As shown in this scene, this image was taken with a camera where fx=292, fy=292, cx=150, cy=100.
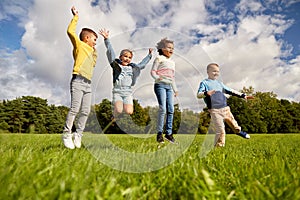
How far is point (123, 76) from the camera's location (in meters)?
4.20

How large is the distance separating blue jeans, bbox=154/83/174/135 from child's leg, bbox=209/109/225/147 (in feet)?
5.40

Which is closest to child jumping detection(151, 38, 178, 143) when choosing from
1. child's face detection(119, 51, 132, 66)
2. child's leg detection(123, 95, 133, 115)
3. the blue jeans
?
the blue jeans

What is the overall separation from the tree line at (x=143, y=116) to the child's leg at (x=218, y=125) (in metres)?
0.17

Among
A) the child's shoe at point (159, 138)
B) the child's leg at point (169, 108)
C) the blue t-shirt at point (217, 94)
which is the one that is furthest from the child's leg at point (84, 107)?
the blue t-shirt at point (217, 94)

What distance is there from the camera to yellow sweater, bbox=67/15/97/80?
199 inches

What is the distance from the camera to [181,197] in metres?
1.73

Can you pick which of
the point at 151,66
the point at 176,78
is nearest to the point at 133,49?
the point at 151,66

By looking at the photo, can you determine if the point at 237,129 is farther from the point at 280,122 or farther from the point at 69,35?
the point at 280,122

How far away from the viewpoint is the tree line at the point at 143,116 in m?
4.12

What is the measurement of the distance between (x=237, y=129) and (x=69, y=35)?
187 inches

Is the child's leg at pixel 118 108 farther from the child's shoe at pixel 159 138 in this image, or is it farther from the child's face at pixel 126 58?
the child's shoe at pixel 159 138

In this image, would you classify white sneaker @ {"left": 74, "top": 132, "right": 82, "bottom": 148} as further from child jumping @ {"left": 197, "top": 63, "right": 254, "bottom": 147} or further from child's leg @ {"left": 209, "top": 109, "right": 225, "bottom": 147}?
child's leg @ {"left": 209, "top": 109, "right": 225, "bottom": 147}

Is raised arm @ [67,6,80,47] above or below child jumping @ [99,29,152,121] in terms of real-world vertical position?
above

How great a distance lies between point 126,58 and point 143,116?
0.91 meters
